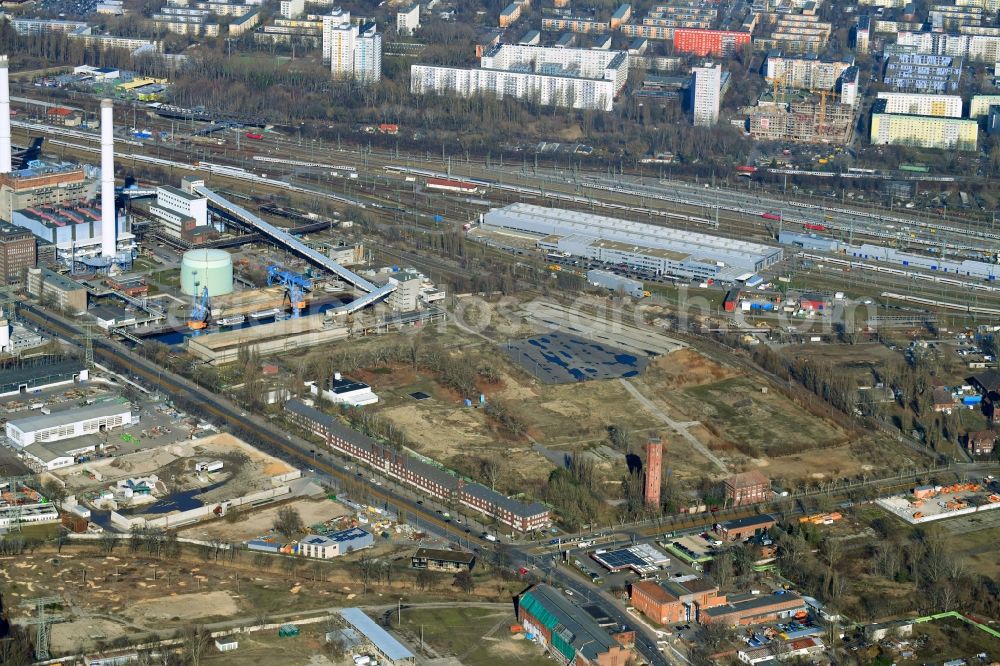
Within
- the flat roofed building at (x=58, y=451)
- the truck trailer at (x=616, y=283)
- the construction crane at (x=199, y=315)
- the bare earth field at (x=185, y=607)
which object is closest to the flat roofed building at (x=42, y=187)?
the construction crane at (x=199, y=315)

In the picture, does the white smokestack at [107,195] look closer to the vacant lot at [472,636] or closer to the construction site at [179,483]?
the construction site at [179,483]

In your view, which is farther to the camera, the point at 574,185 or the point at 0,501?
the point at 574,185

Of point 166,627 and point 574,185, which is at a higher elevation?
point 574,185

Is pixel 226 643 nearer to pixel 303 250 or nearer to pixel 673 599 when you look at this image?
→ pixel 673 599

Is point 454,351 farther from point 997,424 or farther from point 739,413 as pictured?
point 997,424

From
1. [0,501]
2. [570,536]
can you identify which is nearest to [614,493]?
[570,536]

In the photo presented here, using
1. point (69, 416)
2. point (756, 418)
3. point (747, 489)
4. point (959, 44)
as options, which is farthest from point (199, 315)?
point (959, 44)
